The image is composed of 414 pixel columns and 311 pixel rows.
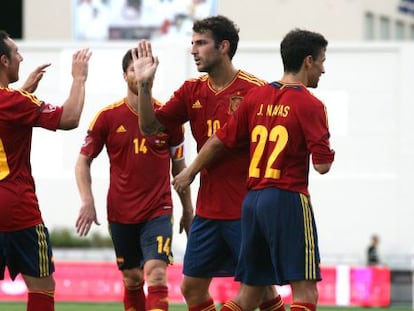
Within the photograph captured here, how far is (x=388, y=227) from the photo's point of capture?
1451 inches

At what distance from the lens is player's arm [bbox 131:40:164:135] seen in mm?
9633

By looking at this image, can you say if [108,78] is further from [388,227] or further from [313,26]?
[313,26]

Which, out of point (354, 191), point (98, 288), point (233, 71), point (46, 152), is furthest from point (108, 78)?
point (233, 71)

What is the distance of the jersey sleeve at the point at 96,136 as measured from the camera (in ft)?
37.5

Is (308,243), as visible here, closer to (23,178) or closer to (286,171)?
(286,171)

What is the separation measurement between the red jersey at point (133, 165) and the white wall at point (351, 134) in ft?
82.1

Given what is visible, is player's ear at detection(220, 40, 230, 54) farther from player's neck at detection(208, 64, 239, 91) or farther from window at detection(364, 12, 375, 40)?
window at detection(364, 12, 375, 40)

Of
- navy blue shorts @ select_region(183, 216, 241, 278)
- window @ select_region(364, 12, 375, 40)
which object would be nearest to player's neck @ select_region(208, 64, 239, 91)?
navy blue shorts @ select_region(183, 216, 241, 278)

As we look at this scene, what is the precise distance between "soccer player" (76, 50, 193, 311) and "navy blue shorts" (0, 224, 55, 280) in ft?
5.46

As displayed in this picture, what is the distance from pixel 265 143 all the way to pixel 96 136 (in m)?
2.90

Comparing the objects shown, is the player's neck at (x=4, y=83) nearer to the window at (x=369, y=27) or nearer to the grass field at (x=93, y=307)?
the grass field at (x=93, y=307)

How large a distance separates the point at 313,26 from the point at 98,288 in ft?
109

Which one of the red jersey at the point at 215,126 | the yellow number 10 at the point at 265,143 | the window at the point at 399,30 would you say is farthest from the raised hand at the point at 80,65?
the window at the point at 399,30

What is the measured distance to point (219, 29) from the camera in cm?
990
